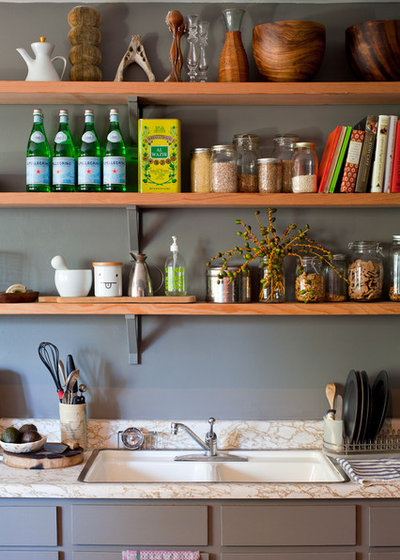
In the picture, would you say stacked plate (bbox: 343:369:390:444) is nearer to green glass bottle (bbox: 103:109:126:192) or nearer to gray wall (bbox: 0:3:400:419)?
gray wall (bbox: 0:3:400:419)

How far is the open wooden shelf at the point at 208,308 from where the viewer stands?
212cm

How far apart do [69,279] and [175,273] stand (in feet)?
1.25

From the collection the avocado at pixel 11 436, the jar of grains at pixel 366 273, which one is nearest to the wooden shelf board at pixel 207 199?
the jar of grains at pixel 366 273

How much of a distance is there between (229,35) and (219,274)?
856 millimetres

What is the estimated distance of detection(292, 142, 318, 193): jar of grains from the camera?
2.15m

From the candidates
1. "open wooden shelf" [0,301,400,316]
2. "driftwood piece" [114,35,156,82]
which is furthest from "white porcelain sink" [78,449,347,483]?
"driftwood piece" [114,35,156,82]

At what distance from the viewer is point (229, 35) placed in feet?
7.25

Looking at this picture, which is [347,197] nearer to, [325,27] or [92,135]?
[325,27]

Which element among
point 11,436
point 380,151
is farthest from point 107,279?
point 380,151

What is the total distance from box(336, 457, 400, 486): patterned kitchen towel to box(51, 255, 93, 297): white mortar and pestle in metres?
1.08

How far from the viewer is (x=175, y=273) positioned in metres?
2.25

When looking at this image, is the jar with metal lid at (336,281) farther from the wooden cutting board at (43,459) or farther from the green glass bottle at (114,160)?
the wooden cutting board at (43,459)

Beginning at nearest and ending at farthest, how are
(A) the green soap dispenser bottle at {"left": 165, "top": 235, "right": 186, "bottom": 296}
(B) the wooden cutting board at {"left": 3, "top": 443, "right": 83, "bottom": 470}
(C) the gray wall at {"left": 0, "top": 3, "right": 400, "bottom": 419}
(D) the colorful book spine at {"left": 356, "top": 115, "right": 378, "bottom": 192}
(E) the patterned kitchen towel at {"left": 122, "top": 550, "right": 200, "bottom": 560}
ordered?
(E) the patterned kitchen towel at {"left": 122, "top": 550, "right": 200, "bottom": 560} < (B) the wooden cutting board at {"left": 3, "top": 443, "right": 83, "bottom": 470} < (D) the colorful book spine at {"left": 356, "top": 115, "right": 378, "bottom": 192} < (A) the green soap dispenser bottle at {"left": 165, "top": 235, "right": 186, "bottom": 296} < (C) the gray wall at {"left": 0, "top": 3, "right": 400, "bottom": 419}

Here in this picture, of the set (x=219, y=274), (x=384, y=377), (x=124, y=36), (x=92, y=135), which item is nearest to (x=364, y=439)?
(x=384, y=377)
